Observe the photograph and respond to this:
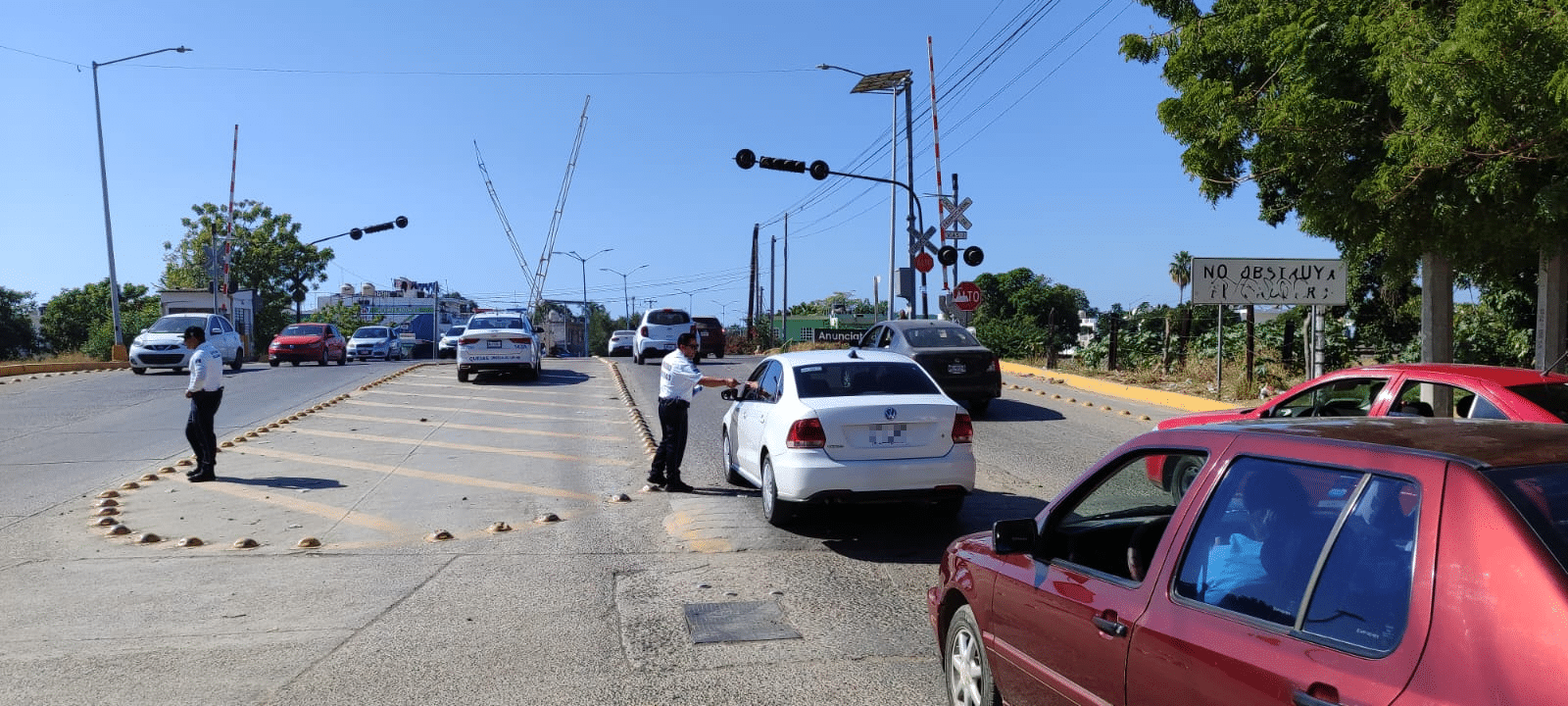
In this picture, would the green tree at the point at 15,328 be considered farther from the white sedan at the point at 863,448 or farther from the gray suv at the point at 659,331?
the white sedan at the point at 863,448

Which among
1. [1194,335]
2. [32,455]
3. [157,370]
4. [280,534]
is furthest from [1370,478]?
[157,370]

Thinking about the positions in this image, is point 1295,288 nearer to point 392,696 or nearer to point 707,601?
point 707,601

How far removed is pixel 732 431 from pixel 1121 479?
3.63m

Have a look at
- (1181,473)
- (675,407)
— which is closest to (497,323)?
(675,407)

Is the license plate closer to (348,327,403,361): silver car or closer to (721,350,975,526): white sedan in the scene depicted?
(721,350,975,526): white sedan

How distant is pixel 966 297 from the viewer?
26.0 metres

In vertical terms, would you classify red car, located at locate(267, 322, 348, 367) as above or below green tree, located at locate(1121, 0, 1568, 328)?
below

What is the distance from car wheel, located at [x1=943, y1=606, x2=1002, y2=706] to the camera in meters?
4.46

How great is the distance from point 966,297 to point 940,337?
7995mm

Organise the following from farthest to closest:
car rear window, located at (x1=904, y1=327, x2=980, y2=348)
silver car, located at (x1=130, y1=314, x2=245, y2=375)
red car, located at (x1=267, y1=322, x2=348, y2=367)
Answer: red car, located at (x1=267, y1=322, x2=348, y2=367)
silver car, located at (x1=130, y1=314, x2=245, y2=375)
car rear window, located at (x1=904, y1=327, x2=980, y2=348)

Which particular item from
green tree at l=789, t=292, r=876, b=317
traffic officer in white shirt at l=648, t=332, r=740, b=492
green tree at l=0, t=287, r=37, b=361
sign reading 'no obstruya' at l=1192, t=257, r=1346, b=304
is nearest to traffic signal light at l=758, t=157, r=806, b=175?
sign reading 'no obstruya' at l=1192, t=257, r=1346, b=304

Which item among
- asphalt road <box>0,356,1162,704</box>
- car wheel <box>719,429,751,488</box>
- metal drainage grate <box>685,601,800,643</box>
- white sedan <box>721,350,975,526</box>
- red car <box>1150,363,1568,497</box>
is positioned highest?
red car <box>1150,363,1568,497</box>

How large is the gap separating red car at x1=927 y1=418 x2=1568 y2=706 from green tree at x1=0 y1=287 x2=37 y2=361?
185ft

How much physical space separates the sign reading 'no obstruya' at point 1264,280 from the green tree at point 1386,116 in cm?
348
